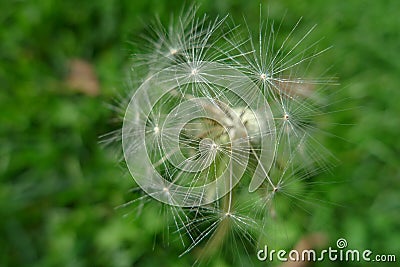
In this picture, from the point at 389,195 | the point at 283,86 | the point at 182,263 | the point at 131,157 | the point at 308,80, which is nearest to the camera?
the point at 283,86

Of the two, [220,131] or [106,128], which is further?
[106,128]

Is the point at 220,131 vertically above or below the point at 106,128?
below

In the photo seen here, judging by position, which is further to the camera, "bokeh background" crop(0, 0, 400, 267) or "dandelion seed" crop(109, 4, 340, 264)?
"bokeh background" crop(0, 0, 400, 267)

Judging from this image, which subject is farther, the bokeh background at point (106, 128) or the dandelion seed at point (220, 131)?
the bokeh background at point (106, 128)

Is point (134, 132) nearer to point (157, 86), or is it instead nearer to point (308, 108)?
point (157, 86)

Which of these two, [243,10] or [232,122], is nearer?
[232,122]

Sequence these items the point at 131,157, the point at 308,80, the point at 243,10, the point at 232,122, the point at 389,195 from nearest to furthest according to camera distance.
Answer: the point at 232,122
the point at 131,157
the point at 308,80
the point at 389,195
the point at 243,10

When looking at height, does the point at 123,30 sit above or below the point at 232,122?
above

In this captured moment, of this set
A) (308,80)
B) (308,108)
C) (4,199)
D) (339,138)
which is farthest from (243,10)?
(4,199)
